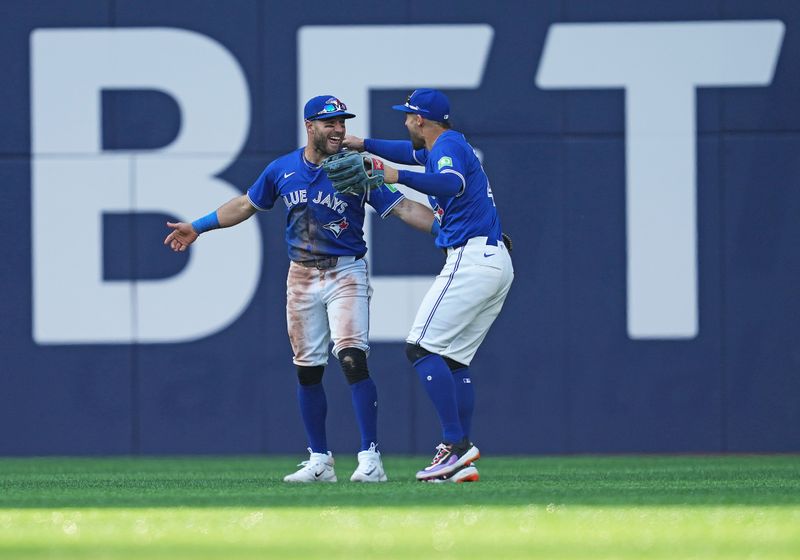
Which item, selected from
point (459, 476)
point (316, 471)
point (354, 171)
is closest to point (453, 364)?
point (459, 476)

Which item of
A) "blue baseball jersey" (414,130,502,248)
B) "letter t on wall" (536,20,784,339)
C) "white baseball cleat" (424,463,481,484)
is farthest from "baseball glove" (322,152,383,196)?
"letter t on wall" (536,20,784,339)

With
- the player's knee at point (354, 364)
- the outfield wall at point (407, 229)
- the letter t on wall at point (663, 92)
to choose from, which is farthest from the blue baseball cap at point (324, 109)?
the letter t on wall at point (663, 92)

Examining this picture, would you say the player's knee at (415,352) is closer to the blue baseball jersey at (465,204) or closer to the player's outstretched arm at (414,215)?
the blue baseball jersey at (465,204)

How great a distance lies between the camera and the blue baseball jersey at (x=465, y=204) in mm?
6715

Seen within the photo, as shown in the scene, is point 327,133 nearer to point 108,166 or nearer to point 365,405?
point 365,405

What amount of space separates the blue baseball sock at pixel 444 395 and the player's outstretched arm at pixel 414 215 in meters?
0.78

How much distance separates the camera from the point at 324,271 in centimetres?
699

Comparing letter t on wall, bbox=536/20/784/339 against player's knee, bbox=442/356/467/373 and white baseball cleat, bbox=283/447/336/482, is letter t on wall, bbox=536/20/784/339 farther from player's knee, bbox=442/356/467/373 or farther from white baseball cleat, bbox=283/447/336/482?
white baseball cleat, bbox=283/447/336/482

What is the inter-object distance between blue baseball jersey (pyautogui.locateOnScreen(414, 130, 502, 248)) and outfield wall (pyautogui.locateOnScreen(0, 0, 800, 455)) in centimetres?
289

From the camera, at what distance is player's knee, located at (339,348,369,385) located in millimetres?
6863

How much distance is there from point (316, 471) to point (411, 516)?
1.85 m

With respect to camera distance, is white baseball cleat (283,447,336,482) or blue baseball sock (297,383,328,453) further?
blue baseball sock (297,383,328,453)

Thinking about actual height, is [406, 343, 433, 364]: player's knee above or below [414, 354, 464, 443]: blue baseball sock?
above

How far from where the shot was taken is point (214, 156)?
9.73 metres
